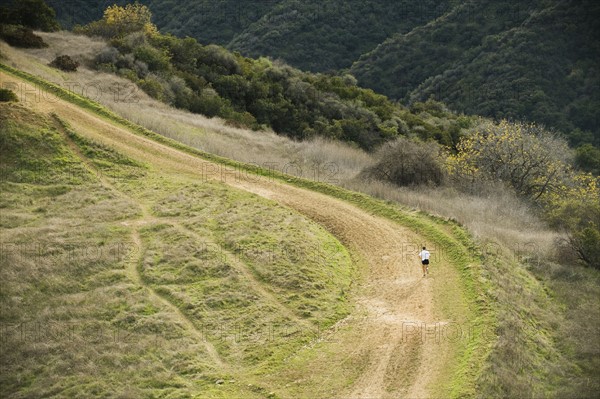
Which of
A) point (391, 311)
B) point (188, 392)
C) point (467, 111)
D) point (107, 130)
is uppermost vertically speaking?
point (467, 111)

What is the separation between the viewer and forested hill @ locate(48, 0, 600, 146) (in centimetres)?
6594

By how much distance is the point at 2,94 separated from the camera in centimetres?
2803

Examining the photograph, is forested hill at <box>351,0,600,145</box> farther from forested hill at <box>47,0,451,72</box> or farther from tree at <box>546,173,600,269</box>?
tree at <box>546,173,600,269</box>

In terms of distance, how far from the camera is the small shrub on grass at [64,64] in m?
38.2

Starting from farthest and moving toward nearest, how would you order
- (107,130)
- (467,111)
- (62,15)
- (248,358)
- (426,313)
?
1. (62,15)
2. (467,111)
3. (107,130)
4. (426,313)
5. (248,358)

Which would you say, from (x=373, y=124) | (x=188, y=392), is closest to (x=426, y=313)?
(x=188, y=392)

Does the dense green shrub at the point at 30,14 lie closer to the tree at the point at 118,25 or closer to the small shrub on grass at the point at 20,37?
the tree at the point at 118,25

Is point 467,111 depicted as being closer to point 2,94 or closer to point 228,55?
point 228,55

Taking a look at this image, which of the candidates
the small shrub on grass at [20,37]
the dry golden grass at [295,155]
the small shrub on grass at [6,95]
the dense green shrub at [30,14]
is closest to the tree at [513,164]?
the dry golden grass at [295,155]

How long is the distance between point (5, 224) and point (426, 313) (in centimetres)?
1430

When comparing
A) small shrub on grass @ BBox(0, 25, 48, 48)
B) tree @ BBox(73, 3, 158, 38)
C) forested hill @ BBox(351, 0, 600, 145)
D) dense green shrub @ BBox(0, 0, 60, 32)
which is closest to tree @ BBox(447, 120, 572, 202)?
small shrub on grass @ BBox(0, 25, 48, 48)

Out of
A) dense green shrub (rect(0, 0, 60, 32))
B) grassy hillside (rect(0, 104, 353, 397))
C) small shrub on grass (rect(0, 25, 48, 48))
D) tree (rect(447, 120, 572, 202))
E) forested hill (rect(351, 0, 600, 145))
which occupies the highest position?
forested hill (rect(351, 0, 600, 145))

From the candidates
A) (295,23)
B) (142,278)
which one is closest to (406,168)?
(142,278)

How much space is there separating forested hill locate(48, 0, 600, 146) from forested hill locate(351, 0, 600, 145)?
0.11m
